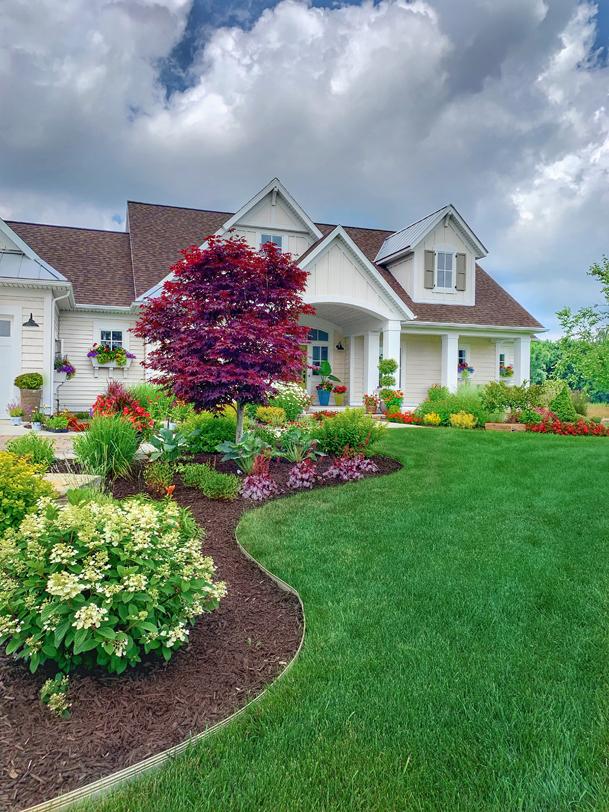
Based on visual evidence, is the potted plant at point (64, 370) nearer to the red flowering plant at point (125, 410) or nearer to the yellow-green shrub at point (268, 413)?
the yellow-green shrub at point (268, 413)

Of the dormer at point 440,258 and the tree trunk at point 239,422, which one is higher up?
the dormer at point 440,258

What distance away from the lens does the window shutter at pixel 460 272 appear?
18969mm

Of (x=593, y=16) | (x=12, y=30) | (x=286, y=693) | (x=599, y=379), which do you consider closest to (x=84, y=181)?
(x=12, y=30)

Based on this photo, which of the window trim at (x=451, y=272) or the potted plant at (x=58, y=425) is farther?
the window trim at (x=451, y=272)

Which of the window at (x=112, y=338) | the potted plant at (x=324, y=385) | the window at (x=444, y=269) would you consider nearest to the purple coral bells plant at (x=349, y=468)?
the potted plant at (x=324, y=385)

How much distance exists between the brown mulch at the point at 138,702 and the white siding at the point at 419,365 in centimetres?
1598

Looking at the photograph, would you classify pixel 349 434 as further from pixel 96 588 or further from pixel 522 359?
pixel 522 359

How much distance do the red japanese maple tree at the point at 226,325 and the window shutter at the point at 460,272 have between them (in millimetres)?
12868

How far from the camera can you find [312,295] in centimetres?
1547

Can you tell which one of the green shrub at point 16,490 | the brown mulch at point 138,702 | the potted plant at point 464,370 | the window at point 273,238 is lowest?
the brown mulch at point 138,702

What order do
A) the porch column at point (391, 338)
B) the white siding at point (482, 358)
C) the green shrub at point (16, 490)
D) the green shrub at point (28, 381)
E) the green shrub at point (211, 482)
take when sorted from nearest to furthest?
the green shrub at point (16, 490) → the green shrub at point (211, 482) → the green shrub at point (28, 381) → the porch column at point (391, 338) → the white siding at point (482, 358)

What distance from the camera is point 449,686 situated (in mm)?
2666

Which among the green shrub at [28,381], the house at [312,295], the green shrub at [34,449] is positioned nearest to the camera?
the green shrub at [34,449]

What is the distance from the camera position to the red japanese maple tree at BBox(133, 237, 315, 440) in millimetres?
7148
